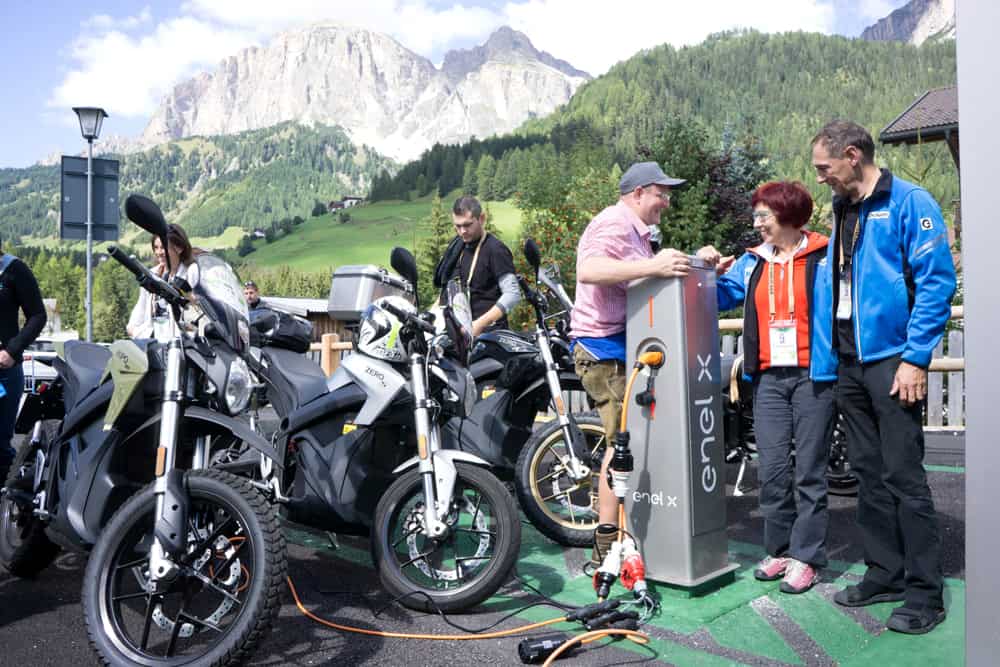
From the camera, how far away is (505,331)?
5375 mm

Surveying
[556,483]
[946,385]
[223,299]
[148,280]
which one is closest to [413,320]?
[223,299]

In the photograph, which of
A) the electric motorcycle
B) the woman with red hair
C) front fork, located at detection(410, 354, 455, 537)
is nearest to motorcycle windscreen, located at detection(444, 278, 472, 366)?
the electric motorcycle

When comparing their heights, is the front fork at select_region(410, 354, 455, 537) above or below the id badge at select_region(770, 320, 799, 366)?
below

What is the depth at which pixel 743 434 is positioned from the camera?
619 cm

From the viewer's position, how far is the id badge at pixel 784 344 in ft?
13.6

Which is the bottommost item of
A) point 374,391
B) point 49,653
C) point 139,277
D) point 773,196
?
point 49,653

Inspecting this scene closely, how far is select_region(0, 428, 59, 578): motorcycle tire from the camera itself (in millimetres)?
4340

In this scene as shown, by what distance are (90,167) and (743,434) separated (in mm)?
9897

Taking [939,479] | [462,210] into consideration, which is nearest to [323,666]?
[462,210]

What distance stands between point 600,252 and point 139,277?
1.95 m

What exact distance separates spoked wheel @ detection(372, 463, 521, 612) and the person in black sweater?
2507 mm

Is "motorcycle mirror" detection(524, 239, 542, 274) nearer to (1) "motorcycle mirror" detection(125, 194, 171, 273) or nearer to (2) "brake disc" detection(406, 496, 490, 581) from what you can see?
(2) "brake disc" detection(406, 496, 490, 581)

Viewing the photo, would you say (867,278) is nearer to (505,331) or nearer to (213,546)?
(505,331)

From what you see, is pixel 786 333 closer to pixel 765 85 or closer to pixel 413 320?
pixel 413 320
